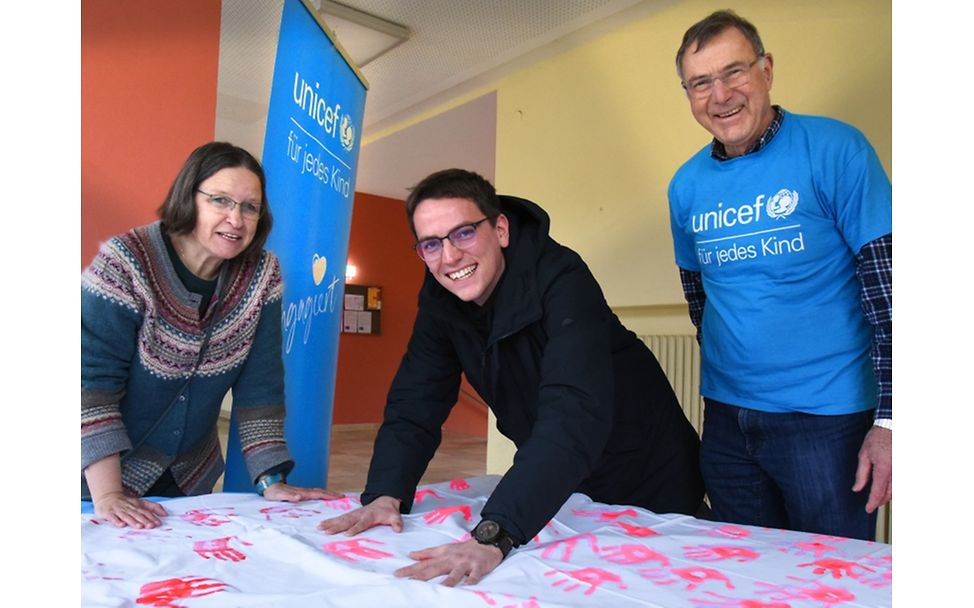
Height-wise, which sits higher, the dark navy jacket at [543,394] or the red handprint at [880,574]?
the dark navy jacket at [543,394]

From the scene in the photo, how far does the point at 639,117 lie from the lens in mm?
3564

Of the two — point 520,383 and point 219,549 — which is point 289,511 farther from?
point 520,383

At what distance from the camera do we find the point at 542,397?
50.4 inches

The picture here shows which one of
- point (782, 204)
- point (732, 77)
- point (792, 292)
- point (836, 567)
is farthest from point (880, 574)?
point (732, 77)

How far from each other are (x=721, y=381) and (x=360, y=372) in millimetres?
6382

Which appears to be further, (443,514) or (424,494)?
(424,494)

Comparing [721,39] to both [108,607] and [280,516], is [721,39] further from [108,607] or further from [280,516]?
[108,607]

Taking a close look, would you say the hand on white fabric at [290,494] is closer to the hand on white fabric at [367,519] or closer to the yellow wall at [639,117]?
the hand on white fabric at [367,519]

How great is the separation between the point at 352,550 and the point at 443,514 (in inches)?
10.5

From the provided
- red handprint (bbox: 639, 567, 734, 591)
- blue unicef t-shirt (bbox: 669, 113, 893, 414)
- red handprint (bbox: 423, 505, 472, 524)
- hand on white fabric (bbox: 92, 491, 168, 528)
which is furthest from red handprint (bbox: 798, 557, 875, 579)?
hand on white fabric (bbox: 92, 491, 168, 528)

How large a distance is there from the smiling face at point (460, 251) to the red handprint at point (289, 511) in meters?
0.52

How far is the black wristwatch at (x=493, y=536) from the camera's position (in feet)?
3.47

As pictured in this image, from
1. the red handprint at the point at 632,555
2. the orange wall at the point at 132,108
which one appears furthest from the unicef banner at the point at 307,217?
the red handprint at the point at 632,555
